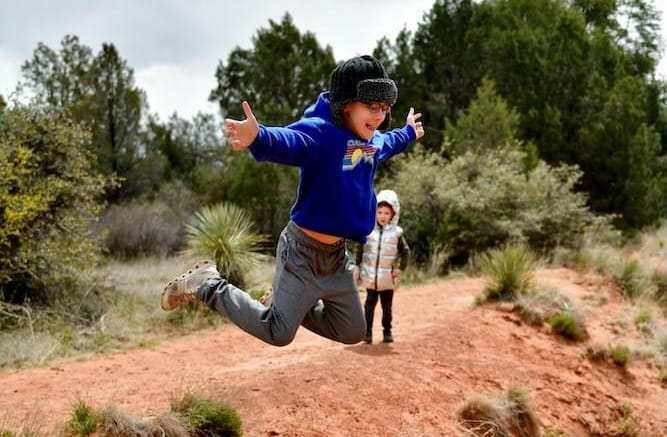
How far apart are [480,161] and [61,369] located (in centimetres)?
1260

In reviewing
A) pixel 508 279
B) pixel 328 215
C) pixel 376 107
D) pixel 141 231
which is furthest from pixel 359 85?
pixel 141 231

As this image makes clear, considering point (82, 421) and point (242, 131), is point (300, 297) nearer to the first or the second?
point (242, 131)

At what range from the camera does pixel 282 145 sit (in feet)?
10.8

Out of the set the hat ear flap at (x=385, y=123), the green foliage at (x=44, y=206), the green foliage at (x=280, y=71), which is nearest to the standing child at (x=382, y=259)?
the hat ear flap at (x=385, y=123)

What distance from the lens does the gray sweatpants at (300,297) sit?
367 cm

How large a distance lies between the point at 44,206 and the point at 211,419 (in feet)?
20.5

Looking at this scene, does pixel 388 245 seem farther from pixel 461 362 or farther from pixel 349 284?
pixel 349 284

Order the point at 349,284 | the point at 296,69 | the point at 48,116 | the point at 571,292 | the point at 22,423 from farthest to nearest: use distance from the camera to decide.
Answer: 1. the point at 296,69
2. the point at 571,292
3. the point at 48,116
4. the point at 22,423
5. the point at 349,284

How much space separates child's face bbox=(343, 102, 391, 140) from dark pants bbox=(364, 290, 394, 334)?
360 cm

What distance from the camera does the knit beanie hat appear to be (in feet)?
11.9

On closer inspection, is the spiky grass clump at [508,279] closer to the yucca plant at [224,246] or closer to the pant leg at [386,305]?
the pant leg at [386,305]

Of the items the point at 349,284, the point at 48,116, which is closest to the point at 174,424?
the point at 349,284

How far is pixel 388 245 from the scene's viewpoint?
23.0ft

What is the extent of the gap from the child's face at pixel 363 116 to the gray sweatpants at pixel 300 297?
2.26ft
